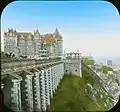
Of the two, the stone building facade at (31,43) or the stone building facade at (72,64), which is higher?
the stone building facade at (31,43)

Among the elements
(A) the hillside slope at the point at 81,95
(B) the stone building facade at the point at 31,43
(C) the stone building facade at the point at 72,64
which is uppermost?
(B) the stone building facade at the point at 31,43

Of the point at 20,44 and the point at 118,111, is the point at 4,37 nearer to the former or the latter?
the point at 20,44

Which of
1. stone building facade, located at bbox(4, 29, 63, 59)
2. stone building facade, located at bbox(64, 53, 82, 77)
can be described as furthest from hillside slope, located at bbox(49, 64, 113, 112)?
stone building facade, located at bbox(4, 29, 63, 59)

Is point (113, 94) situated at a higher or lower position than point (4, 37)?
lower

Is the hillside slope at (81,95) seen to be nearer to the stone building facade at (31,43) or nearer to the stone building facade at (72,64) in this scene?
the stone building facade at (72,64)

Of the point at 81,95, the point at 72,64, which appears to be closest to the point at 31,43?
the point at 72,64

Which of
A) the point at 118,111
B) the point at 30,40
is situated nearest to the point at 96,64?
the point at 118,111

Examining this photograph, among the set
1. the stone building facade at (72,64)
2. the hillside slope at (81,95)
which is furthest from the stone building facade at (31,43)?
the hillside slope at (81,95)
